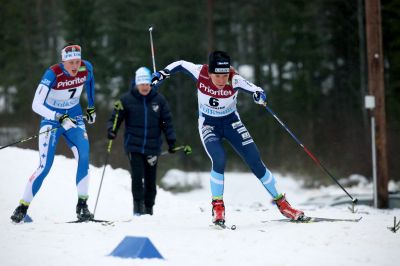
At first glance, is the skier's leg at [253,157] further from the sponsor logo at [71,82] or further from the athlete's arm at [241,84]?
the sponsor logo at [71,82]

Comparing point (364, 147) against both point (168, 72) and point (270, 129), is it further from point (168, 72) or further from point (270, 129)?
point (168, 72)

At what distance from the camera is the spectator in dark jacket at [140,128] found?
9992mm

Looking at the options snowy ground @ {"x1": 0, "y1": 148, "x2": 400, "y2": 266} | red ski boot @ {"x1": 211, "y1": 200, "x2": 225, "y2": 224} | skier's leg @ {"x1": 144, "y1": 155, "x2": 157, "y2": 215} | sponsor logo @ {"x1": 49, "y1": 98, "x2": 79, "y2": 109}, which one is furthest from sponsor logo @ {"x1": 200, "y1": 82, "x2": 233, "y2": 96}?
skier's leg @ {"x1": 144, "y1": 155, "x2": 157, "y2": 215}

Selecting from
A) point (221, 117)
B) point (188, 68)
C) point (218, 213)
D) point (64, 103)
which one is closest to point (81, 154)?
point (64, 103)

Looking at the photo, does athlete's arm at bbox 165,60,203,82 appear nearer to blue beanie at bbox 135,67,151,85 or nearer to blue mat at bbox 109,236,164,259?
blue beanie at bbox 135,67,151,85

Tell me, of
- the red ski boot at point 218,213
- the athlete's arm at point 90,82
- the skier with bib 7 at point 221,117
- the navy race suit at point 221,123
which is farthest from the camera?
the athlete's arm at point 90,82

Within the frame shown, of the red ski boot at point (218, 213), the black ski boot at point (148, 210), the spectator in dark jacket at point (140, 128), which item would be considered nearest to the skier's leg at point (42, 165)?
the spectator in dark jacket at point (140, 128)

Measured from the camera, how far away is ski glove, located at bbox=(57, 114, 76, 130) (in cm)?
852

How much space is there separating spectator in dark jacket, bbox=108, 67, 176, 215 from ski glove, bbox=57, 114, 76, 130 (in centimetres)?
127

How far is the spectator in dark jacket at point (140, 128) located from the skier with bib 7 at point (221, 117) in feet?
5.27

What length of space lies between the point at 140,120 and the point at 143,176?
34.1 inches

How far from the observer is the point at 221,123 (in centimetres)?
840

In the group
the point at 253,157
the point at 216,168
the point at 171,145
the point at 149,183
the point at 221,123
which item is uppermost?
the point at 221,123

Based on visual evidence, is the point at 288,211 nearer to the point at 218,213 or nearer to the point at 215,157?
the point at 218,213
